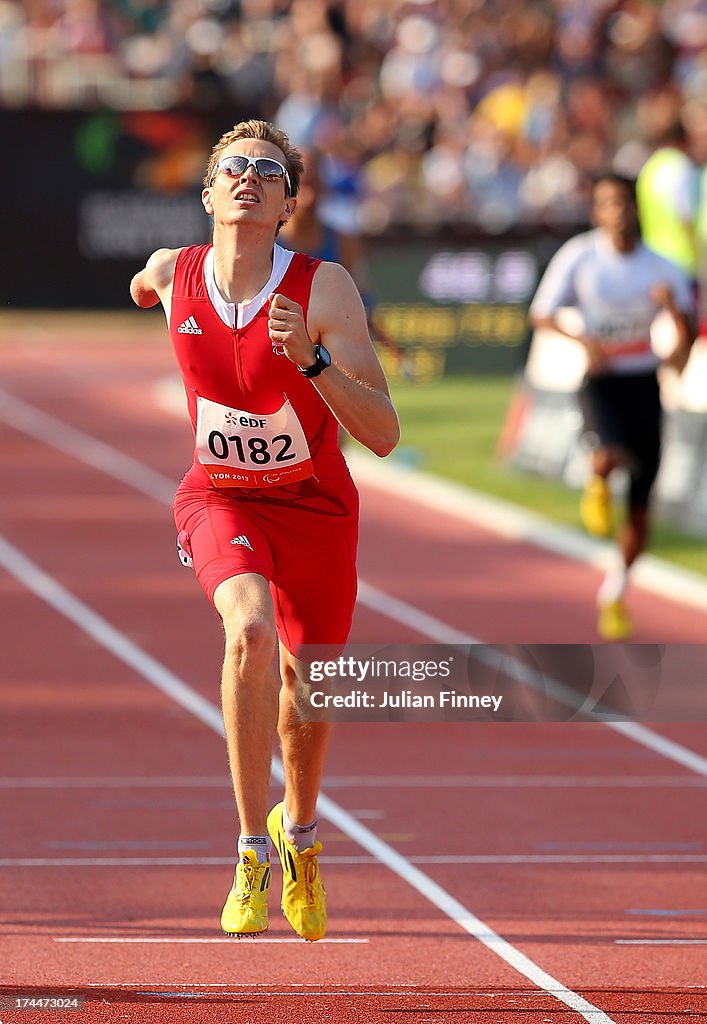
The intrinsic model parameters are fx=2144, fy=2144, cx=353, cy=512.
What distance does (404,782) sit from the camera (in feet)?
29.6

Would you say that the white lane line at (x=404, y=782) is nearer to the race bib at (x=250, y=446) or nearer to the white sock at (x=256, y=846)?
the white sock at (x=256, y=846)

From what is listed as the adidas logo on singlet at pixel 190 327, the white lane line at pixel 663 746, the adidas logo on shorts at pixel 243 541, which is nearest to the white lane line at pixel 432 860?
the white lane line at pixel 663 746

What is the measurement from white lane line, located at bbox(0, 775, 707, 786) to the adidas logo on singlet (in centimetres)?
335

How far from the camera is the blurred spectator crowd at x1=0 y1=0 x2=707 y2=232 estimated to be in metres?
26.3

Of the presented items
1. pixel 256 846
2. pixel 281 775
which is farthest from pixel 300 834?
pixel 281 775

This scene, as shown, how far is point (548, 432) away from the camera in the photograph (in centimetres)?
1820

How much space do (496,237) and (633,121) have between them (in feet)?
17.6

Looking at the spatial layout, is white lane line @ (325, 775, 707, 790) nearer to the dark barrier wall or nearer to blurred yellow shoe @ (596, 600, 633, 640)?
blurred yellow shoe @ (596, 600, 633, 640)

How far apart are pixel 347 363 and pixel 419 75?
23.6m

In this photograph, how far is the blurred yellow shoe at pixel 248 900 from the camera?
574 centimetres

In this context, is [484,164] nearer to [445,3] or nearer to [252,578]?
[445,3]

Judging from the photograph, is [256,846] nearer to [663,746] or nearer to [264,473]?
[264,473]

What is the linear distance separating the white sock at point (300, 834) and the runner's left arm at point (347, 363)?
1144 millimetres

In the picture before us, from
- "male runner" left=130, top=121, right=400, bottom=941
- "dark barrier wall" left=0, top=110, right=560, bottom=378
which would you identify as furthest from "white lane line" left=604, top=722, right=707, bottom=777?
"dark barrier wall" left=0, top=110, right=560, bottom=378
